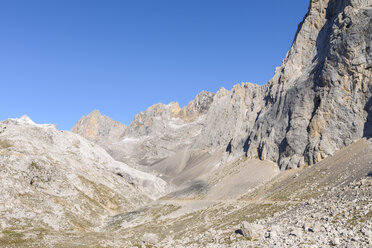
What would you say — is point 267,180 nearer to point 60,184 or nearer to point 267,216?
point 267,216

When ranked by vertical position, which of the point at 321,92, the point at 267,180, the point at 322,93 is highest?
the point at 321,92

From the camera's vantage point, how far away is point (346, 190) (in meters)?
43.3

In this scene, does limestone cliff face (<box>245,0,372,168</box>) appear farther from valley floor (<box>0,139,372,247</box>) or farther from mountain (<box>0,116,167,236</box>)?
mountain (<box>0,116,167,236</box>)

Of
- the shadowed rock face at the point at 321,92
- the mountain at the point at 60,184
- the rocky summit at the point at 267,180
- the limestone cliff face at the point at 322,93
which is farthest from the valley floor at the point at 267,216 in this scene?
the mountain at the point at 60,184

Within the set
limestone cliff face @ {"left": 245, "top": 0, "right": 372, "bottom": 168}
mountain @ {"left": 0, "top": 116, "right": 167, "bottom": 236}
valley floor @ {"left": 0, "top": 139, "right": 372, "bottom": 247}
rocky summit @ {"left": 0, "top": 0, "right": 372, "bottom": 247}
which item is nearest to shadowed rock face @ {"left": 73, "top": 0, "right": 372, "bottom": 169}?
limestone cliff face @ {"left": 245, "top": 0, "right": 372, "bottom": 168}

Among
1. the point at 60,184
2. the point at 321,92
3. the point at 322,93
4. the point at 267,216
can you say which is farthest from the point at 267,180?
the point at 60,184

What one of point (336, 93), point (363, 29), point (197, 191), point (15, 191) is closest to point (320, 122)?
point (336, 93)

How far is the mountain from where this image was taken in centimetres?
7525

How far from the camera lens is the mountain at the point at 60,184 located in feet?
247

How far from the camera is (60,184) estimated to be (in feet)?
317

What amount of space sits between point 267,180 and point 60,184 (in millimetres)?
64969

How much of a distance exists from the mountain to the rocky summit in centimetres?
43

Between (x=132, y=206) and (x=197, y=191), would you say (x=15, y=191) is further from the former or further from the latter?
(x=197, y=191)

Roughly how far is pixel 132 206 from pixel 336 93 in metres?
80.9
